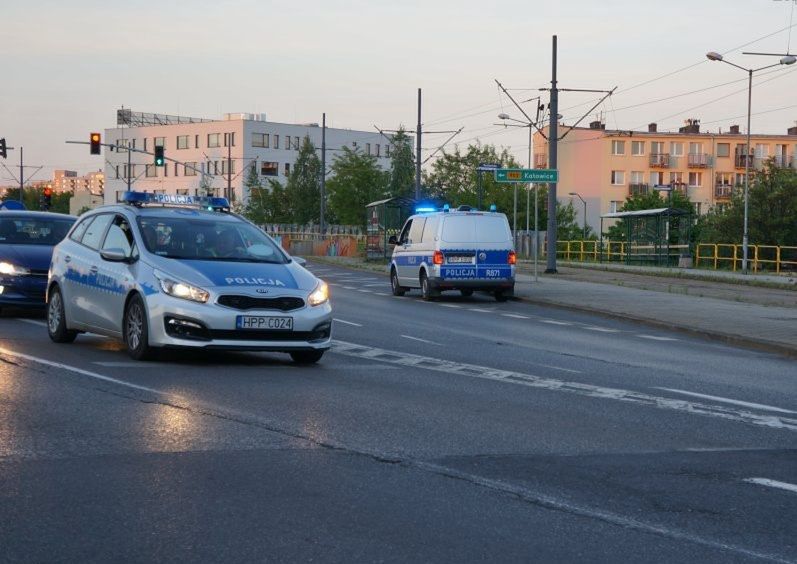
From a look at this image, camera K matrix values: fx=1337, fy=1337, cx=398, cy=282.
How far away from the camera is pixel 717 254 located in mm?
59875

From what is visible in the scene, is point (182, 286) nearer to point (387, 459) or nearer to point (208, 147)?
point (387, 459)

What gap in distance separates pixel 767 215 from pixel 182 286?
5234 cm

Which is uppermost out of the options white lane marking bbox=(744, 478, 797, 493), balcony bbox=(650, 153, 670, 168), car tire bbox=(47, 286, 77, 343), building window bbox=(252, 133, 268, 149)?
building window bbox=(252, 133, 268, 149)

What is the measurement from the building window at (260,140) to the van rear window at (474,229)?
102 metres

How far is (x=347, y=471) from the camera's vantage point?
24.8 ft

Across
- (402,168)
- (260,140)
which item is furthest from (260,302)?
(260,140)

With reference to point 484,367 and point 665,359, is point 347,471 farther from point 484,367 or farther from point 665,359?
point 665,359

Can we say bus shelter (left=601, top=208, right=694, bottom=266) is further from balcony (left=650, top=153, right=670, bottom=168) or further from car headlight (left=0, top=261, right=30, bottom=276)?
balcony (left=650, top=153, right=670, bottom=168)

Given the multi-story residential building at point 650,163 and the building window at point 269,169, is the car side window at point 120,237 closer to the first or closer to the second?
the multi-story residential building at point 650,163

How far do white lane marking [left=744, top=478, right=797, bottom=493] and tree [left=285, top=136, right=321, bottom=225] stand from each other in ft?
355

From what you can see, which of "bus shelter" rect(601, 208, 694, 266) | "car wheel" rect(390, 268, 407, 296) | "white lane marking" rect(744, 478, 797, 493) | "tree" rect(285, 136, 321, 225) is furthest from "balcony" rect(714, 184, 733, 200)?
A: "white lane marking" rect(744, 478, 797, 493)

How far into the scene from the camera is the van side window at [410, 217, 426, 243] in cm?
3034

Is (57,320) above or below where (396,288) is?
above

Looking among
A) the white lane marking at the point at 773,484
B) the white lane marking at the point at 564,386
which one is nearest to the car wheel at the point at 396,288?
the white lane marking at the point at 564,386
